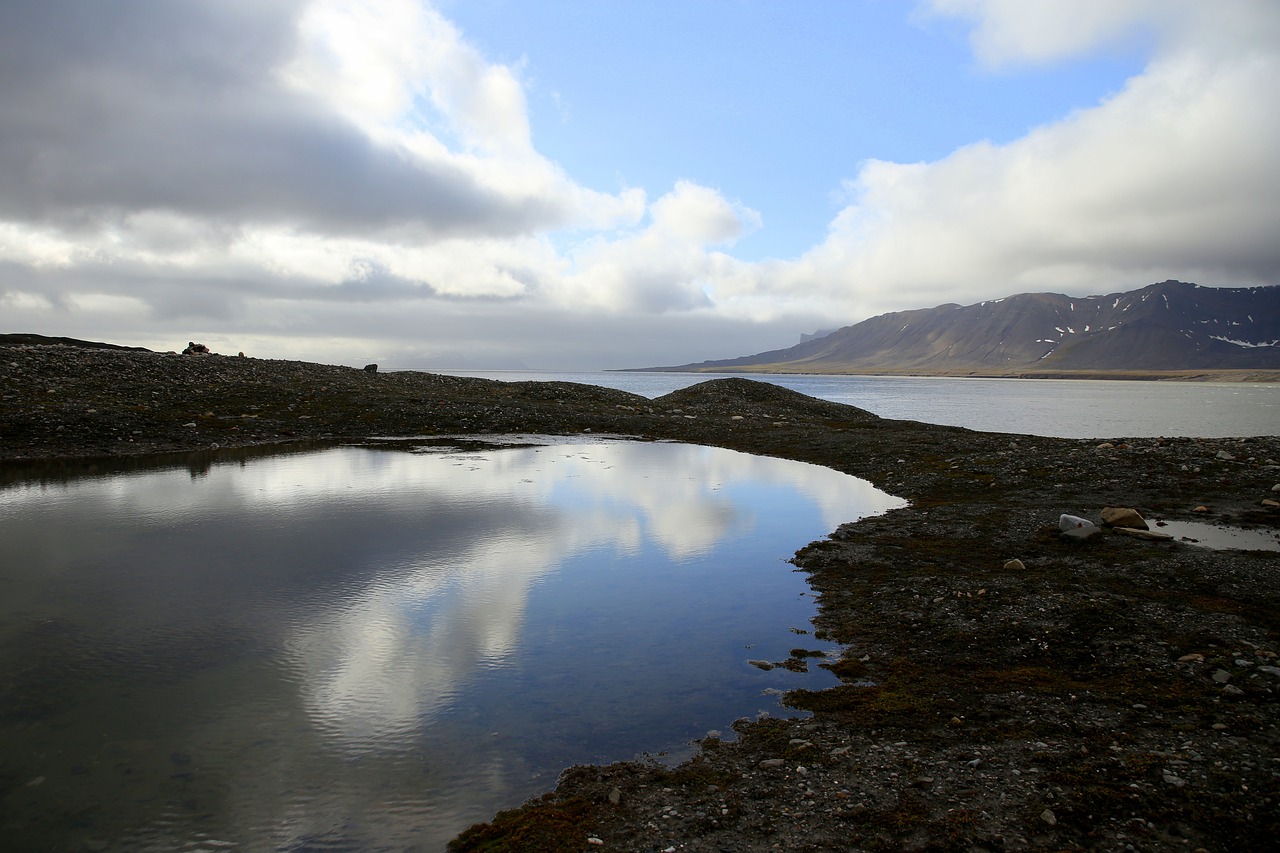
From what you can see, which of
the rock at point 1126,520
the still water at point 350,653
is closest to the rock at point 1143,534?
the rock at point 1126,520

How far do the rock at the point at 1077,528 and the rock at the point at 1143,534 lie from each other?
0.83 m

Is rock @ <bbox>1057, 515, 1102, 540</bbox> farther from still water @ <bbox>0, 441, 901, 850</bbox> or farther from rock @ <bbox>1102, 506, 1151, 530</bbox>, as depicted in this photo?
still water @ <bbox>0, 441, 901, 850</bbox>

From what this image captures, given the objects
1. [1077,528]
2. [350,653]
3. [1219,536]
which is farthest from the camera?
[1219,536]

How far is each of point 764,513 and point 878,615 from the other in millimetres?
8980

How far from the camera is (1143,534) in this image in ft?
56.3

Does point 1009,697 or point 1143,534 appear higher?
point 1143,534

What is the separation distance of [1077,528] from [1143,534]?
1.79m

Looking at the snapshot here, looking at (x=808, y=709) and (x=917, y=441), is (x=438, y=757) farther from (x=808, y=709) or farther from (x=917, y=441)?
(x=917, y=441)

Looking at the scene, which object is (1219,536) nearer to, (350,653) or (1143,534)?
(1143,534)

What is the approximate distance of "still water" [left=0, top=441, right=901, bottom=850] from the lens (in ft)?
22.7

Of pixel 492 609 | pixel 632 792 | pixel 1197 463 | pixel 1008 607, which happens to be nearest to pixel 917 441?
pixel 1197 463

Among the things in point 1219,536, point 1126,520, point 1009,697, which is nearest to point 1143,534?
point 1126,520

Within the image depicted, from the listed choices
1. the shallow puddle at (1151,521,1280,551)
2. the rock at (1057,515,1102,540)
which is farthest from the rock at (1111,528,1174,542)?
the rock at (1057,515,1102,540)

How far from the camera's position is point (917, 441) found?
127ft
